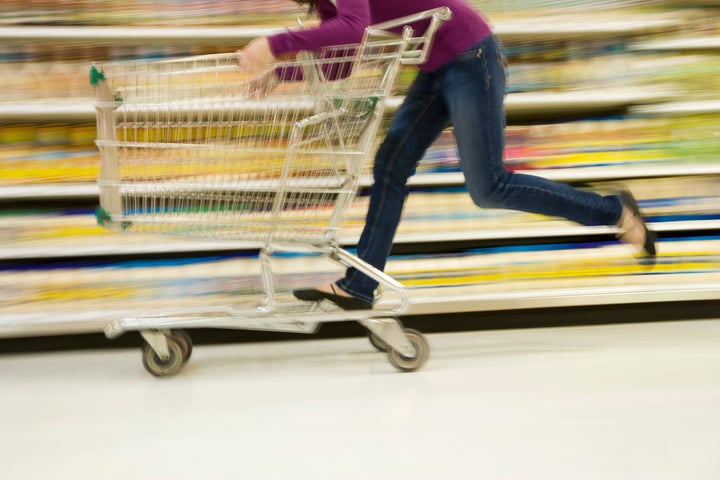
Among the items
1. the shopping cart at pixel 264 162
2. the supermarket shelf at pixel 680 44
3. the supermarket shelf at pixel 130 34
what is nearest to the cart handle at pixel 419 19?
the shopping cart at pixel 264 162

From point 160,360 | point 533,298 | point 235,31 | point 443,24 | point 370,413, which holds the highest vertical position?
point 443,24

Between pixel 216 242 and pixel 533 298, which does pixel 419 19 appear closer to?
pixel 216 242

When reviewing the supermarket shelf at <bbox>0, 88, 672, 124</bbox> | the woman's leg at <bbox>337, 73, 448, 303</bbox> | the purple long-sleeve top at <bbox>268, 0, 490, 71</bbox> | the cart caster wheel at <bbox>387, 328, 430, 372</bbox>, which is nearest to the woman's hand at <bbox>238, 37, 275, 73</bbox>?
the purple long-sleeve top at <bbox>268, 0, 490, 71</bbox>

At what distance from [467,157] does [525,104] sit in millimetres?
696

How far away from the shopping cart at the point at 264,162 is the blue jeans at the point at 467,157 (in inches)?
4.5

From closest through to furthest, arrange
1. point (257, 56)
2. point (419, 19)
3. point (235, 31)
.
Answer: point (257, 56) < point (419, 19) < point (235, 31)

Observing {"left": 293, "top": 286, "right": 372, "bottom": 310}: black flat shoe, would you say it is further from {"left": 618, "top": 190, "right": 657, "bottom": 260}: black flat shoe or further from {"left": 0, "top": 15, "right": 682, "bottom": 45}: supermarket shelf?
{"left": 0, "top": 15, "right": 682, "bottom": 45}: supermarket shelf

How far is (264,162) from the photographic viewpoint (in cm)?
186

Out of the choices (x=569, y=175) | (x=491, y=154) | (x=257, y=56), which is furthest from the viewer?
(x=569, y=175)

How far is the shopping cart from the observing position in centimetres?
173

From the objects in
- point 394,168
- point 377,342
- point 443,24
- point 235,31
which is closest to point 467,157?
point 394,168

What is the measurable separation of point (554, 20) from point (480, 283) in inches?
37.2

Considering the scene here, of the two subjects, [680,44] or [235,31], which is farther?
[680,44]

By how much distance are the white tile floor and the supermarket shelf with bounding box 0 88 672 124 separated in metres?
0.78
